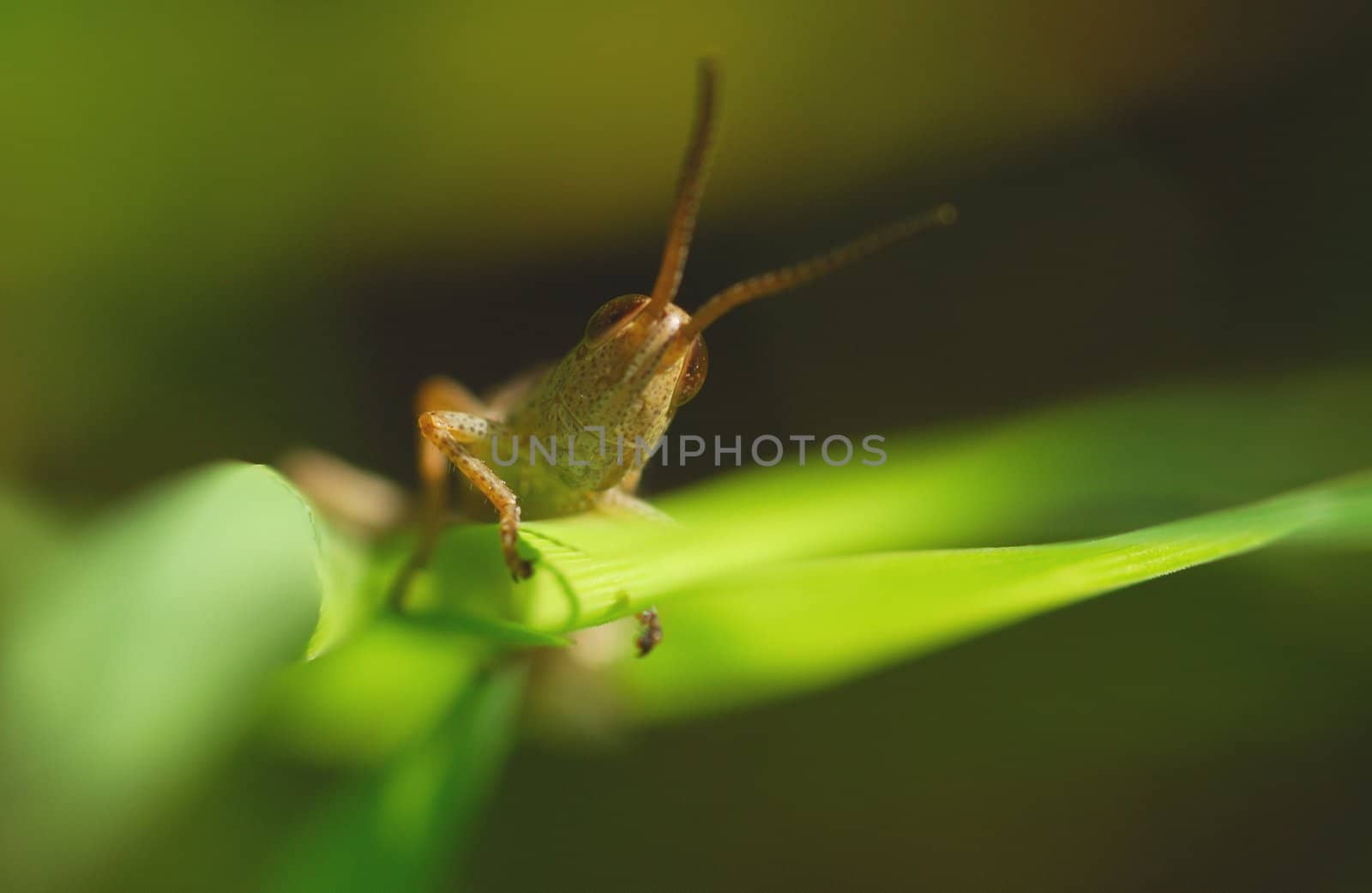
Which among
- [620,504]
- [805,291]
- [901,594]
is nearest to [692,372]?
[620,504]

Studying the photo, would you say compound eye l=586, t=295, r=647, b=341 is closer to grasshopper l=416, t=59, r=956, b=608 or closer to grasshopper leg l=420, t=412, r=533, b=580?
grasshopper l=416, t=59, r=956, b=608

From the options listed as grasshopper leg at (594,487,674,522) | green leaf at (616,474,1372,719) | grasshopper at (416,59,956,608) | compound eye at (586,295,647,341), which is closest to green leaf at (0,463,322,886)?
grasshopper at (416,59,956,608)

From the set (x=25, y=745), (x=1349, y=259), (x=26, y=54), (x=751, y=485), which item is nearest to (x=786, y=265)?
(x=751, y=485)

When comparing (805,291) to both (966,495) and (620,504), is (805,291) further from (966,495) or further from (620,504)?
(966,495)

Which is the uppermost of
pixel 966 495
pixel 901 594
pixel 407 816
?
A: pixel 966 495

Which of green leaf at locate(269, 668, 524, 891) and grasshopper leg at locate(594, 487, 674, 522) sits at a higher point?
grasshopper leg at locate(594, 487, 674, 522)

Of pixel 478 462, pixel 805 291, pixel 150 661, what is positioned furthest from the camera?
pixel 805 291

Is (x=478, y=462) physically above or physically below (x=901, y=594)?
above
